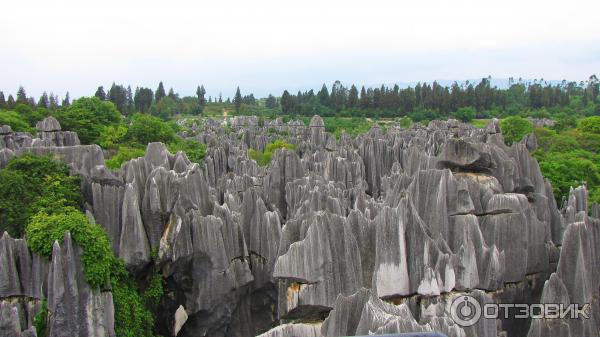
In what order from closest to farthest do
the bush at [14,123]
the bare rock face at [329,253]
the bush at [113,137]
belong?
the bare rock face at [329,253] → the bush at [113,137] → the bush at [14,123]

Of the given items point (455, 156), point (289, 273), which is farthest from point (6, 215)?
point (455, 156)

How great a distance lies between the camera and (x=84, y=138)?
150ft

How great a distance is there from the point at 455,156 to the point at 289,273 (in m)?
7.42

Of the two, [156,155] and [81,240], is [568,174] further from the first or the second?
[81,240]

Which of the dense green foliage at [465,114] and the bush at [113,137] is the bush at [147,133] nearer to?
the bush at [113,137]

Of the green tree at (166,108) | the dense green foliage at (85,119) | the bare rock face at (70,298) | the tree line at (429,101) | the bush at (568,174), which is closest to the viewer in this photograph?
the bare rock face at (70,298)

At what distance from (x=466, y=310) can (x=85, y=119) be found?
42.1 m

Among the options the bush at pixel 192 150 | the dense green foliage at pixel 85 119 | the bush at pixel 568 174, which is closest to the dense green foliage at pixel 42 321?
the bush at pixel 192 150

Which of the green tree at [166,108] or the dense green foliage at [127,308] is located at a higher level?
the green tree at [166,108]

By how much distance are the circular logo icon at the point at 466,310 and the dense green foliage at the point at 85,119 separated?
127 ft

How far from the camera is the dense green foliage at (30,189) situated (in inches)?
583

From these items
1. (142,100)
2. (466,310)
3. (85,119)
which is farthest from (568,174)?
(142,100)

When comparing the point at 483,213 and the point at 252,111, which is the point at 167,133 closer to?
the point at 483,213

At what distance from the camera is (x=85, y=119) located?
47000 millimetres
